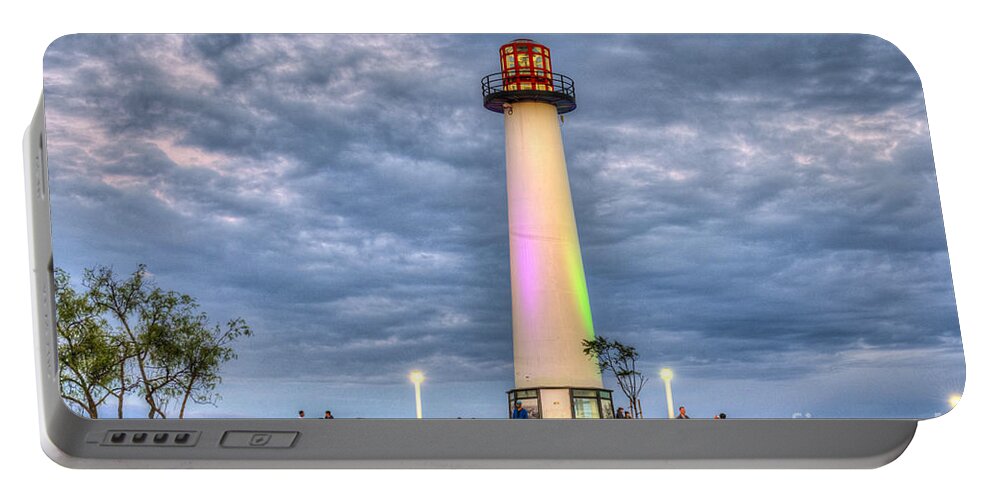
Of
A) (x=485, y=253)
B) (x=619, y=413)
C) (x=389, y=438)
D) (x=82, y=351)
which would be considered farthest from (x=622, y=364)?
(x=82, y=351)

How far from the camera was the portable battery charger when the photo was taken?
373cm

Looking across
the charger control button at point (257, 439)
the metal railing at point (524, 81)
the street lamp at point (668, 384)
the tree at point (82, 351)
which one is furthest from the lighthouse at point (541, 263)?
the tree at point (82, 351)

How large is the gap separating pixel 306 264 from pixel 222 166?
378mm

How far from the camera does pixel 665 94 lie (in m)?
4.06

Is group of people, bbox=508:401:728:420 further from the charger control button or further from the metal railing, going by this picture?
the metal railing

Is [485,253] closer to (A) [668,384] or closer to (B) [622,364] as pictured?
(B) [622,364]

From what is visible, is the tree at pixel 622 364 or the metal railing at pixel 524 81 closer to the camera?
the tree at pixel 622 364

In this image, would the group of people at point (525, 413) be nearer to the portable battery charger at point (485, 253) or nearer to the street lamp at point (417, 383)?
the portable battery charger at point (485, 253)

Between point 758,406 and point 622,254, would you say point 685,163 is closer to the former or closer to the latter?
point 622,254

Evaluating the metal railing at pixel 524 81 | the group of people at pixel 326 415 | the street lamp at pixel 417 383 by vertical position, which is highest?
the metal railing at pixel 524 81

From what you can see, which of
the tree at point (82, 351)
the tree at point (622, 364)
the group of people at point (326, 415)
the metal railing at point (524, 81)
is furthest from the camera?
the metal railing at point (524, 81)

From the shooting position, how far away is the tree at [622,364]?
3.84 meters

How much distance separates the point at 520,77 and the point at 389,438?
114 cm

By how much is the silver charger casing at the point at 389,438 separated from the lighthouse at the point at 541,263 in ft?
0.30
